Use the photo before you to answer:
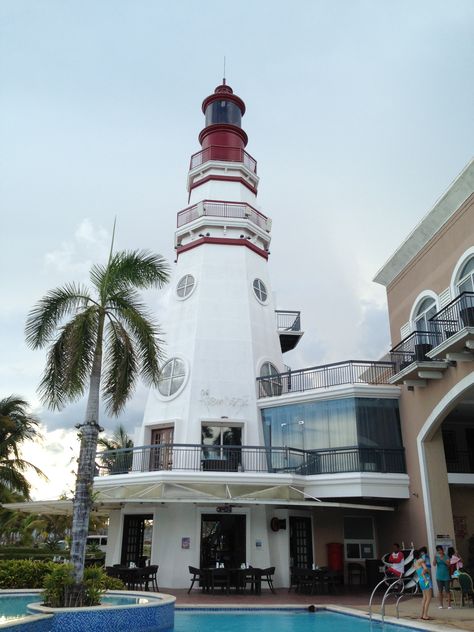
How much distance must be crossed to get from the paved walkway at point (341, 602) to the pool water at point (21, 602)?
225 cm

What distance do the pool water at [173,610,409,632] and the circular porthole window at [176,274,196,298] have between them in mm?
13665

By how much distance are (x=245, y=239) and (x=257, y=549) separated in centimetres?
1326

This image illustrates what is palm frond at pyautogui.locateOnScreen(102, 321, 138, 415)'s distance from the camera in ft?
44.8

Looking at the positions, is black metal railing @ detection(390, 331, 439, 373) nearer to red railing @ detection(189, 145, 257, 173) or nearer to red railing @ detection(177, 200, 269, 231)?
red railing @ detection(177, 200, 269, 231)

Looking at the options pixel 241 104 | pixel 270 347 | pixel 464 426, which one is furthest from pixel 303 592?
pixel 241 104

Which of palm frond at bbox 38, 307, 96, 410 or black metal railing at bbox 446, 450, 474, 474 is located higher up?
palm frond at bbox 38, 307, 96, 410

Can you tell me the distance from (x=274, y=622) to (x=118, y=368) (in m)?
6.81

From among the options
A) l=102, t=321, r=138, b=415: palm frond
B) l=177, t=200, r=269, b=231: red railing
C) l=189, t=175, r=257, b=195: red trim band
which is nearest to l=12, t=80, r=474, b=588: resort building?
l=177, t=200, r=269, b=231: red railing

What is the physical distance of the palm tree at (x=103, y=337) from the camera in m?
13.1

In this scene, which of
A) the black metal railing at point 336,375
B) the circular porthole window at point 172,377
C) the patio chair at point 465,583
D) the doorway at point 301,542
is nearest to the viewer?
the patio chair at point 465,583

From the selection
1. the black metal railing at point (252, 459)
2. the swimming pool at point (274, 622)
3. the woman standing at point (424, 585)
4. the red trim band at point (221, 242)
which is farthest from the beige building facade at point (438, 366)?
the red trim band at point (221, 242)

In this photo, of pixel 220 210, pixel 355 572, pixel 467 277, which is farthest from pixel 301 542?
pixel 220 210

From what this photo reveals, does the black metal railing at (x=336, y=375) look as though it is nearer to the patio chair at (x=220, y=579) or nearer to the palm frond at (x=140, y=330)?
the patio chair at (x=220, y=579)

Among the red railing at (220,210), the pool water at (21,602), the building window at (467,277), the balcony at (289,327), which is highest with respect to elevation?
the red railing at (220,210)
